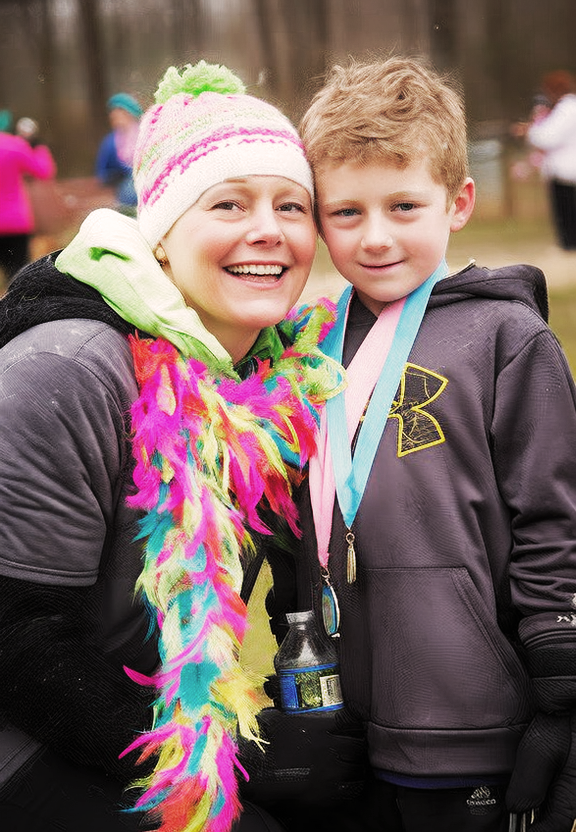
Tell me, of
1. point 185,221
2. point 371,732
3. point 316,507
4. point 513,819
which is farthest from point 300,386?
point 513,819

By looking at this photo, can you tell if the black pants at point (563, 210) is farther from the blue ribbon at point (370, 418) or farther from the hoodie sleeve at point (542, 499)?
the hoodie sleeve at point (542, 499)

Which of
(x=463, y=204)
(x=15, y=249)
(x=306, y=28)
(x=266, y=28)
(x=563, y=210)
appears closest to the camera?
(x=463, y=204)

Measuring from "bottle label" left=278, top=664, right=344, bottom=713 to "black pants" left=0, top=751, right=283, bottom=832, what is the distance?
274 mm

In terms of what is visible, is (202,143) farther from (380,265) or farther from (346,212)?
(380,265)

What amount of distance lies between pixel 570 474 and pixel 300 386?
0.59m

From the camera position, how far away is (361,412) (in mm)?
2250

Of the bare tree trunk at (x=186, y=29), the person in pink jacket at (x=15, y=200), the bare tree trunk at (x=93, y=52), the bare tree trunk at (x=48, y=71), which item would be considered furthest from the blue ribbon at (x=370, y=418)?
the bare tree trunk at (x=93, y=52)

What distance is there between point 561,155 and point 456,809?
13.4 m

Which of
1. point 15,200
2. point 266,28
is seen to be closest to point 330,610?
point 15,200

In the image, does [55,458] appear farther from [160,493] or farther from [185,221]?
[185,221]

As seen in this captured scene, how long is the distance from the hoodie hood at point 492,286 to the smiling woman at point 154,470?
28cm

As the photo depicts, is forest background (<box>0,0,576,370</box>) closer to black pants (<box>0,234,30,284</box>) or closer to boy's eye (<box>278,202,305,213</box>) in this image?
black pants (<box>0,234,30,284</box>)

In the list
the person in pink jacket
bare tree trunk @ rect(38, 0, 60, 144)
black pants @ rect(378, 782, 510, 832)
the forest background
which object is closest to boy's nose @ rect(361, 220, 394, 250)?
black pants @ rect(378, 782, 510, 832)

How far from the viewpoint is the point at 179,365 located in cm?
221
